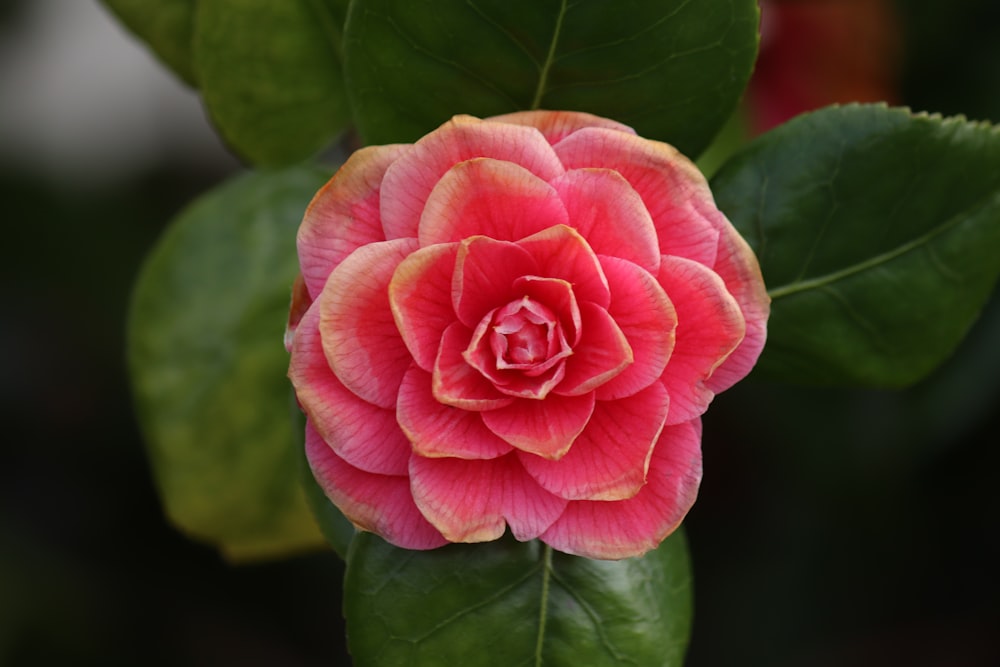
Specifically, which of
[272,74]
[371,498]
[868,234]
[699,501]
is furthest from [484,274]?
[699,501]

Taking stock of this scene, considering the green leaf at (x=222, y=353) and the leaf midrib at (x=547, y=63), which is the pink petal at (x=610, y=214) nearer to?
the leaf midrib at (x=547, y=63)

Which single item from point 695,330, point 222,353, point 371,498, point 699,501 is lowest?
point 699,501

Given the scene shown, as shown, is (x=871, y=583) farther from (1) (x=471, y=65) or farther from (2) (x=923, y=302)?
(1) (x=471, y=65)

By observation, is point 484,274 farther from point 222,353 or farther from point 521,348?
point 222,353

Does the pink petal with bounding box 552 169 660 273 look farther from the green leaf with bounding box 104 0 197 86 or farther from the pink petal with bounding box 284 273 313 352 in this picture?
the green leaf with bounding box 104 0 197 86

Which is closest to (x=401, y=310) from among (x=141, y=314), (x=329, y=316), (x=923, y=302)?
(x=329, y=316)

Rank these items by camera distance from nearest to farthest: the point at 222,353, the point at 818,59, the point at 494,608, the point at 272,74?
the point at 494,608 < the point at 272,74 < the point at 222,353 < the point at 818,59
